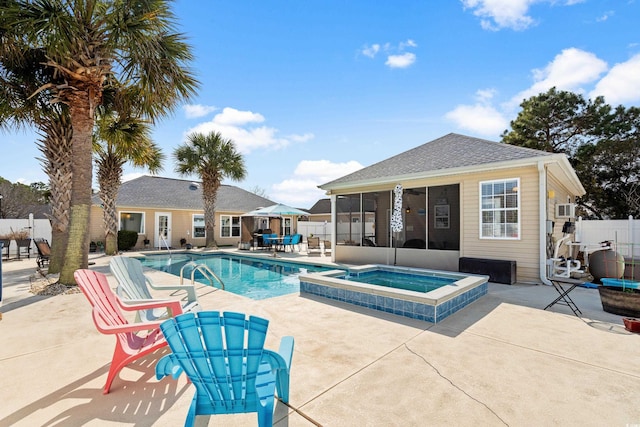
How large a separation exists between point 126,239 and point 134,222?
1993 mm

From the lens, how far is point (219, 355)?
1.68 m

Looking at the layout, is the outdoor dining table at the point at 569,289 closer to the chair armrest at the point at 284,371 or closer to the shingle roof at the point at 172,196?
the chair armrest at the point at 284,371

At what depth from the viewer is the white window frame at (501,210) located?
306 inches

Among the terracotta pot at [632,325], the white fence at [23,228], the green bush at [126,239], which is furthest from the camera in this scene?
the green bush at [126,239]

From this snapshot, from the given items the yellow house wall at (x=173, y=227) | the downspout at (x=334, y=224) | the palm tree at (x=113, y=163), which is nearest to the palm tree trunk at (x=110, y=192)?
the palm tree at (x=113, y=163)

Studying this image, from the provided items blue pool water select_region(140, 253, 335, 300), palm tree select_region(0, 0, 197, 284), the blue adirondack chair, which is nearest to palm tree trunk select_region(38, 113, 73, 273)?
palm tree select_region(0, 0, 197, 284)

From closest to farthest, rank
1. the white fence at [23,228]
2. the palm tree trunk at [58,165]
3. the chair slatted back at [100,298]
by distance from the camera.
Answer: the chair slatted back at [100,298], the palm tree trunk at [58,165], the white fence at [23,228]

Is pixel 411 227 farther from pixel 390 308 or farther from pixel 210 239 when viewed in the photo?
pixel 210 239

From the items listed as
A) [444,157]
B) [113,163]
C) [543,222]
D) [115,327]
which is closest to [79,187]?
[115,327]

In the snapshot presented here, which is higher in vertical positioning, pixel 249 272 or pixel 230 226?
pixel 230 226

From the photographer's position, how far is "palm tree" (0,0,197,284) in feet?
18.1

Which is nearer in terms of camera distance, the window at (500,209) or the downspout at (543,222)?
the downspout at (543,222)

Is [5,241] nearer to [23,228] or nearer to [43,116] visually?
[23,228]

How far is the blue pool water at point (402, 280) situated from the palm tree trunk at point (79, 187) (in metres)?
6.43
